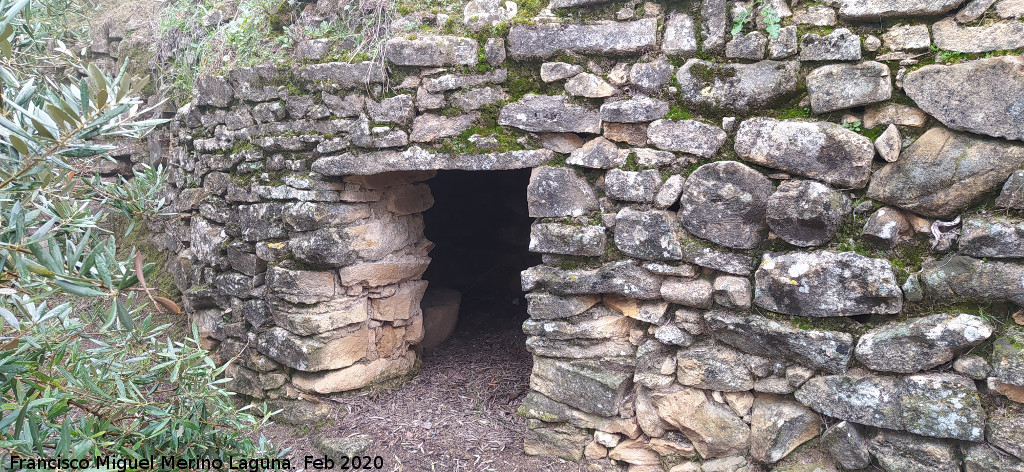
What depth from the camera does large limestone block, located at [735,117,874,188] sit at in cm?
235

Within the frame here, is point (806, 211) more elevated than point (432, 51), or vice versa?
point (432, 51)

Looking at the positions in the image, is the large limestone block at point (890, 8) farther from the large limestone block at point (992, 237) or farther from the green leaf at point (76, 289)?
the green leaf at point (76, 289)

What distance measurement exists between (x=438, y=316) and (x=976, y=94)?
3412mm

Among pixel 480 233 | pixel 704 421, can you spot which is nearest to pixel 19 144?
pixel 704 421

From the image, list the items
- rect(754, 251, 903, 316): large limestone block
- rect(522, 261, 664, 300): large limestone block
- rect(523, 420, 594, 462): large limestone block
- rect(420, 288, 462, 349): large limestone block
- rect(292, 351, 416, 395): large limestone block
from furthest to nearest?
rect(420, 288, 462, 349): large limestone block < rect(292, 351, 416, 395): large limestone block < rect(523, 420, 594, 462): large limestone block < rect(522, 261, 664, 300): large limestone block < rect(754, 251, 903, 316): large limestone block

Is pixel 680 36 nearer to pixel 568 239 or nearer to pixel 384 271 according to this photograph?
pixel 568 239

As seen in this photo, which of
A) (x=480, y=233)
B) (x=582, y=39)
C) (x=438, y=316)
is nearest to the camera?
(x=582, y=39)

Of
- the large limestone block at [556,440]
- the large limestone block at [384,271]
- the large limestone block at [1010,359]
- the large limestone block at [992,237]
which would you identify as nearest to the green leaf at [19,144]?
the large limestone block at [384,271]

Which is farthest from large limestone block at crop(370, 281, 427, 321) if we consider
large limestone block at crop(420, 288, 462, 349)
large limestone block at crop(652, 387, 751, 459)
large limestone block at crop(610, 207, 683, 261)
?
large limestone block at crop(652, 387, 751, 459)

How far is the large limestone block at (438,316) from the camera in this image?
4.48 m

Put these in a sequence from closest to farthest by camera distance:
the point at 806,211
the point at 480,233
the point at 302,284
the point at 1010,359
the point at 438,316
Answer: the point at 1010,359 < the point at 806,211 < the point at 302,284 < the point at 438,316 < the point at 480,233

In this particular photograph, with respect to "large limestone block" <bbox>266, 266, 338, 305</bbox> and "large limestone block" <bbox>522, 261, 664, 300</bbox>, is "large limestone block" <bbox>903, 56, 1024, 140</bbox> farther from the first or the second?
"large limestone block" <bbox>266, 266, 338, 305</bbox>

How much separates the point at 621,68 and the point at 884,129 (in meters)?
1.05

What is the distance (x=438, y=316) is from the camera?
4574 millimetres
